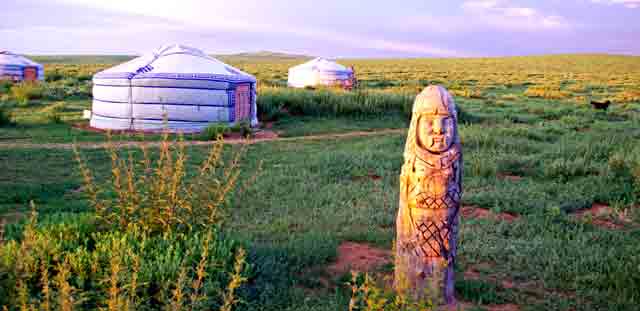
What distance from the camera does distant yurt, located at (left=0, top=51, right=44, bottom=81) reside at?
28438 mm

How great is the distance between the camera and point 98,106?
14.3m

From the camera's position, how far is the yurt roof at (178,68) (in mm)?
13555

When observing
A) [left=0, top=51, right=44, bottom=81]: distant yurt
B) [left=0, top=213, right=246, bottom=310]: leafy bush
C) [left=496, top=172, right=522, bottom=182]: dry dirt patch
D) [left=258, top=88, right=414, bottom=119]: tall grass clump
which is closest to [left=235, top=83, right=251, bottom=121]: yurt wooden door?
[left=258, top=88, right=414, bottom=119]: tall grass clump

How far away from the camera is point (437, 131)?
3816 mm

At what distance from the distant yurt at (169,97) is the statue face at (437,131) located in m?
10.0

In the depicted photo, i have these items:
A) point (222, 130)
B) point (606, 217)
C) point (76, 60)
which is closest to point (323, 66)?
point (222, 130)

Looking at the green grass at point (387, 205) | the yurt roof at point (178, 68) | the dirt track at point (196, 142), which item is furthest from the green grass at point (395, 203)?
the yurt roof at point (178, 68)

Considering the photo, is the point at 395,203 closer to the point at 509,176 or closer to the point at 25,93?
the point at 509,176

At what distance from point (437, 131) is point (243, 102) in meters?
11.2

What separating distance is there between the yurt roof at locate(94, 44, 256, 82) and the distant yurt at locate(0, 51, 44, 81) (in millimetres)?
16659

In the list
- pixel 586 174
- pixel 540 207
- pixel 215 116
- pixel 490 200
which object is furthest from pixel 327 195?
pixel 215 116

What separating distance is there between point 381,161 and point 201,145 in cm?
374

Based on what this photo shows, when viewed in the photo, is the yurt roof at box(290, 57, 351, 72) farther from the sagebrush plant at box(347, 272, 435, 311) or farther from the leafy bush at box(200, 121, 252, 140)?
the sagebrush plant at box(347, 272, 435, 311)

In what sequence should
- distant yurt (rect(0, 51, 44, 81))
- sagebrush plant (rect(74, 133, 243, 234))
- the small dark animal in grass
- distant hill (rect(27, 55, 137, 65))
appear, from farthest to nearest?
distant hill (rect(27, 55, 137, 65))
distant yurt (rect(0, 51, 44, 81))
the small dark animal in grass
sagebrush plant (rect(74, 133, 243, 234))
